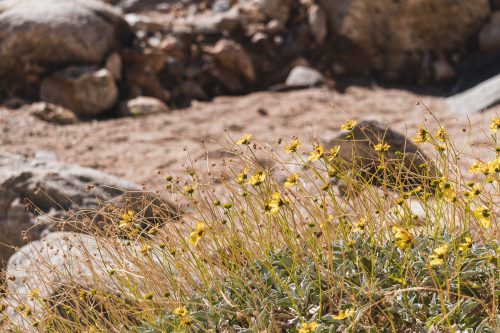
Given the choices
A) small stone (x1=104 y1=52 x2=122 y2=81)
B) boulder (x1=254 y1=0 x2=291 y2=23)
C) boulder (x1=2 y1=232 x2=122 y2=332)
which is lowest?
small stone (x1=104 y1=52 x2=122 y2=81)

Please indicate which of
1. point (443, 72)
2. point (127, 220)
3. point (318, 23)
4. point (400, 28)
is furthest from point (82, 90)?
point (127, 220)

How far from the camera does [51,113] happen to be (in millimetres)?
7773

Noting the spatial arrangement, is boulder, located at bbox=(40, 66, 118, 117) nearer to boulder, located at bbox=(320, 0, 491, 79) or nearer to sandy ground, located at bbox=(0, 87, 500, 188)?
sandy ground, located at bbox=(0, 87, 500, 188)

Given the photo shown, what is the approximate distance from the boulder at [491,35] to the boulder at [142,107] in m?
4.40

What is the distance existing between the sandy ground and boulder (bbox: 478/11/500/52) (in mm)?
1103

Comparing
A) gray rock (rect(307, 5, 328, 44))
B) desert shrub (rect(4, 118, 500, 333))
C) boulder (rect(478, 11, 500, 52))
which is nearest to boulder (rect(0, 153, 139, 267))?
desert shrub (rect(4, 118, 500, 333))

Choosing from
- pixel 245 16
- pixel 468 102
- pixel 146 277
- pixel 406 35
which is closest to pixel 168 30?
pixel 245 16

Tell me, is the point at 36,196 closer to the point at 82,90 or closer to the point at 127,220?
the point at 127,220

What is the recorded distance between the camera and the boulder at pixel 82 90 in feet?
26.6

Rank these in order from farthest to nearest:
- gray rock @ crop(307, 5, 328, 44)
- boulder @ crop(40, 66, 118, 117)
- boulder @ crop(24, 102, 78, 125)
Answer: gray rock @ crop(307, 5, 328, 44) < boulder @ crop(40, 66, 118, 117) < boulder @ crop(24, 102, 78, 125)

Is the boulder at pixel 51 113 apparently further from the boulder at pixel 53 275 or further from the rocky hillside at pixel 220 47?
the boulder at pixel 53 275

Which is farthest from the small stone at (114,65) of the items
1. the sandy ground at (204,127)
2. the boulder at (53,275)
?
the boulder at (53,275)

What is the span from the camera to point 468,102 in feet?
26.0

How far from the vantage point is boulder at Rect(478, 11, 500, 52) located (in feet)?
29.6
